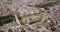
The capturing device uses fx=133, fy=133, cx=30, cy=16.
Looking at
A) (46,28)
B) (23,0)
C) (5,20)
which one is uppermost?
(23,0)

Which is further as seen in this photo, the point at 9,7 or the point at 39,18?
the point at 9,7

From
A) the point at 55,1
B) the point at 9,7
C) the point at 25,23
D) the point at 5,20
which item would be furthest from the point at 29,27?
the point at 55,1

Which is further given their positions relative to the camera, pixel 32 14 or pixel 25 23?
pixel 32 14

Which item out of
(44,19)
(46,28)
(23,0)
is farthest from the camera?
(23,0)

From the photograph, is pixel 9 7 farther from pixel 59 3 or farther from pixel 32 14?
pixel 59 3

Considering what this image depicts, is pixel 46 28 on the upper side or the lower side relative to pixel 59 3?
lower

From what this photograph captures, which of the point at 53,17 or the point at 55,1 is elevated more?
the point at 55,1

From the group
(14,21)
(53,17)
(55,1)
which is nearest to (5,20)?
(14,21)

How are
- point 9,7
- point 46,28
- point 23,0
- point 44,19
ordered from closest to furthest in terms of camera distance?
point 46,28
point 44,19
point 9,7
point 23,0

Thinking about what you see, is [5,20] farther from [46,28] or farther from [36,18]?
[46,28]

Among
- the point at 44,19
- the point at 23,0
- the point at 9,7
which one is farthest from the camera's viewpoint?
the point at 23,0
